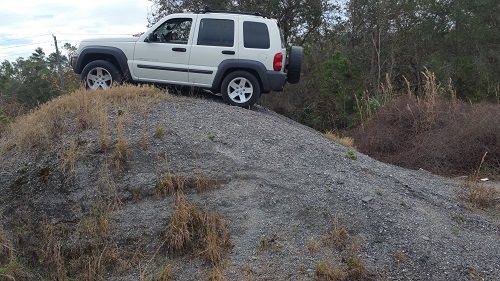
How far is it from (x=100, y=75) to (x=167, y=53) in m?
1.46

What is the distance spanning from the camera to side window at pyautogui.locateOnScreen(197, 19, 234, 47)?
9.75 metres

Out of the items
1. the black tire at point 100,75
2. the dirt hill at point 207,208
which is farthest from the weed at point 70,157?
the black tire at point 100,75

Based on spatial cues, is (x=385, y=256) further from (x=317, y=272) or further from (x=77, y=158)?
(x=77, y=158)

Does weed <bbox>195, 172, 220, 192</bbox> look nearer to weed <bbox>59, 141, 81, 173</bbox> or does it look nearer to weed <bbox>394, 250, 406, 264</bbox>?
weed <bbox>59, 141, 81, 173</bbox>

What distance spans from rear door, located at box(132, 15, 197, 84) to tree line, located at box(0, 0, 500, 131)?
30.3 feet

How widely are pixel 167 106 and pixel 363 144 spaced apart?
17.6ft

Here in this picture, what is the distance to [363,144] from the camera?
40.3 feet

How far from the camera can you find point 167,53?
32.0ft

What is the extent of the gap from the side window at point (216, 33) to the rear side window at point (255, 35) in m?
0.26

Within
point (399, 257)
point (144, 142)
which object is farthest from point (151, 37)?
point (399, 257)

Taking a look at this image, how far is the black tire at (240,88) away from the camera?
978cm

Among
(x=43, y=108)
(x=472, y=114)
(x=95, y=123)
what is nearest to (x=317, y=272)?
(x=95, y=123)

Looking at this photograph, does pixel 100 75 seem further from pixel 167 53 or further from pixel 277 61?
pixel 277 61

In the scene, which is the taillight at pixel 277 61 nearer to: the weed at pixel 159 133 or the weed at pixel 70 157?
the weed at pixel 159 133
